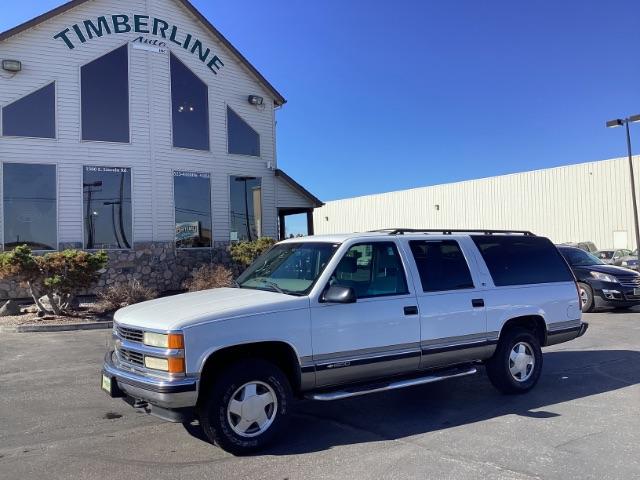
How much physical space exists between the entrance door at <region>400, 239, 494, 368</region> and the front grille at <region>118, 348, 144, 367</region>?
2.64 metres

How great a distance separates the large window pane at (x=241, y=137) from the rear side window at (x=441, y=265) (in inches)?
538

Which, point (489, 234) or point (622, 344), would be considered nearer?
point (489, 234)

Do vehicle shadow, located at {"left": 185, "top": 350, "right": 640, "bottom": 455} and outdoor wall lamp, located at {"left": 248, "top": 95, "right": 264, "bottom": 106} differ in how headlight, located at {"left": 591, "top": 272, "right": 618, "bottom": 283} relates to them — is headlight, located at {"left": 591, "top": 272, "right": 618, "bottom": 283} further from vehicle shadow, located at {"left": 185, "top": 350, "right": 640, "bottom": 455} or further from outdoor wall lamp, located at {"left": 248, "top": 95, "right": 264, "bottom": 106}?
outdoor wall lamp, located at {"left": 248, "top": 95, "right": 264, "bottom": 106}

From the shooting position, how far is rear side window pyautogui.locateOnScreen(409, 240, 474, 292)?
5.96 m

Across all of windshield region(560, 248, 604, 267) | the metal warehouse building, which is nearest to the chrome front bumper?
windshield region(560, 248, 604, 267)

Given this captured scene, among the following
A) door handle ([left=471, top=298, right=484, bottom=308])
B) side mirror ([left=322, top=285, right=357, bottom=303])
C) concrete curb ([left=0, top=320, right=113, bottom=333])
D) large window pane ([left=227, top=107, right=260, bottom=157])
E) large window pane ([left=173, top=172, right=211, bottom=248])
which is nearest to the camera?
side mirror ([left=322, top=285, right=357, bottom=303])

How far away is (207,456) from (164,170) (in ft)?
45.0

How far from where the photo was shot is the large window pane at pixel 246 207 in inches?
744

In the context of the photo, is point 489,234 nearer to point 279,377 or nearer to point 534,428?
point 534,428

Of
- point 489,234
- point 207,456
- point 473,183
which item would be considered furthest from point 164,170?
point 473,183

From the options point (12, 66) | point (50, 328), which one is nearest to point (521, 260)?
point (50, 328)

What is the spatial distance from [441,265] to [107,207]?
12752 mm

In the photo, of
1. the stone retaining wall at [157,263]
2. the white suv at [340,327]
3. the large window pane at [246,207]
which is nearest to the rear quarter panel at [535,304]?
the white suv at [340,327]

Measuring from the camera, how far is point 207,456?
475 cm
